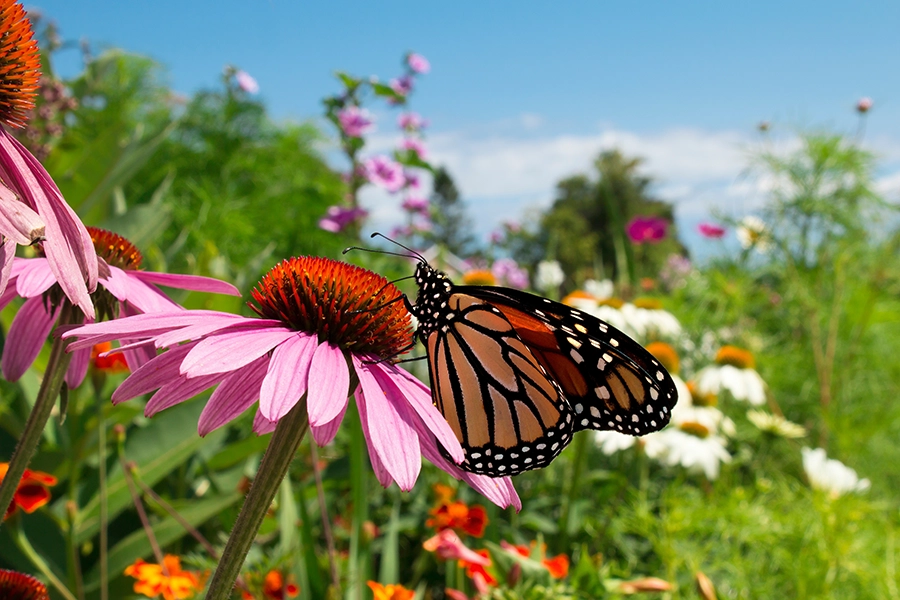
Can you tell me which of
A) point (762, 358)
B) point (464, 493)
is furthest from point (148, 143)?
point (762, 358)

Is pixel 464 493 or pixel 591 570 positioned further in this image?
pixel 464 493


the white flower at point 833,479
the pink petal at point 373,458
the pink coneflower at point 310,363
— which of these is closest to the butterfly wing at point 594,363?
the pink coneflower at point 310,363

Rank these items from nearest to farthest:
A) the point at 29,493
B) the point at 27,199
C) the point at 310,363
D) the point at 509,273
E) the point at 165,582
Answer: the point at 27,199 < the point at 310,363 < the point at 29,493 < the point at 165,582 < the point at 509,273

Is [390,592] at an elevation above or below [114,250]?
below

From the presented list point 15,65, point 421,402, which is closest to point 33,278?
point 15,65

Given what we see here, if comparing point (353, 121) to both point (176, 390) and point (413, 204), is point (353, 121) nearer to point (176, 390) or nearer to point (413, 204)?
point (413, 204)

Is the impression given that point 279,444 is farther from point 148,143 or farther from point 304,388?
point 148,143

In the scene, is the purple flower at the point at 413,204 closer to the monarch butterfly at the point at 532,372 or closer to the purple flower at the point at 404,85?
the purple flower at the point at 404,85
